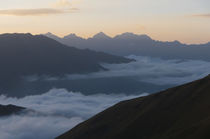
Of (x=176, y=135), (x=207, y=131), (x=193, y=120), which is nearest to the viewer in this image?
(x=207, y=131)

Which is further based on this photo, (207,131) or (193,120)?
(193,120)

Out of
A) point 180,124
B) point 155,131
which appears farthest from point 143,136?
point 180,124

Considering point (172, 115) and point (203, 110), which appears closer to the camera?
point (203, 110)

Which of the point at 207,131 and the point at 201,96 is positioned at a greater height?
the point at 201,96

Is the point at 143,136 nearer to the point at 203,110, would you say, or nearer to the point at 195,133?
the point at 203,110

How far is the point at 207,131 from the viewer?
424 feet

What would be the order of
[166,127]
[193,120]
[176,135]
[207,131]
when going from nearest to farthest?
[207,131] → [176,135] → [193,120] → [166,127]

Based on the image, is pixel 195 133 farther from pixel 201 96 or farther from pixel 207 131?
pixel 201 96

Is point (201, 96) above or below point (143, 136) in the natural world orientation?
above

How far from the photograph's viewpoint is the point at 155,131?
189750mm

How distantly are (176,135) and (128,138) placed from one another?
148ft

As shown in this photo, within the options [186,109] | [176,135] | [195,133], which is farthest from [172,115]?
[195,133]

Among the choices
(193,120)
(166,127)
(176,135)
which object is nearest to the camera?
(176,135)

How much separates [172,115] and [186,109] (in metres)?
8.14
